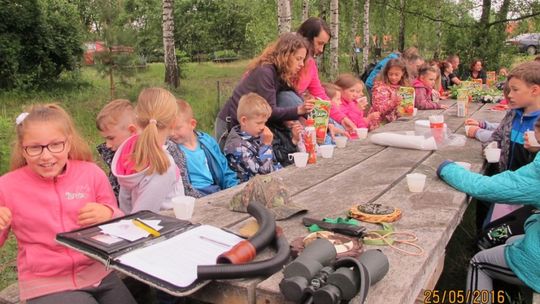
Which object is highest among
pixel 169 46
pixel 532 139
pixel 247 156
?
pixel 169 46

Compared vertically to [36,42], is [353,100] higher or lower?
lower

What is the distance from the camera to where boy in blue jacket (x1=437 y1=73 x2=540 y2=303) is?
7.82 ft

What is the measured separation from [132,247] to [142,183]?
0.74m

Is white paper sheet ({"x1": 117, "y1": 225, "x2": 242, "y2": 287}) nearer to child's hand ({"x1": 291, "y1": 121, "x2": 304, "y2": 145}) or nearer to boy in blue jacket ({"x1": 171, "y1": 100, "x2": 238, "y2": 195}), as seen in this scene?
boy in blue jacket ({"x1": 171, "y1": 100, "x2": 238, "y2": 195})

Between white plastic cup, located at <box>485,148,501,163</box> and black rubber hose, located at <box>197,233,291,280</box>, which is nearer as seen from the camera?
black rubber hose, located at <box>197,233,291,280</box>

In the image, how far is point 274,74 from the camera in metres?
4.11

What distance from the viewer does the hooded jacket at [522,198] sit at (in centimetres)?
237

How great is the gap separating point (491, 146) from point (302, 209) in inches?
76.8

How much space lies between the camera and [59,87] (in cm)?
1109

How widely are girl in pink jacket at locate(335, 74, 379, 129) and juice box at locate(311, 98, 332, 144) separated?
67.1 inches

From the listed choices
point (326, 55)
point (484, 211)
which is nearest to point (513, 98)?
point (484, 211)

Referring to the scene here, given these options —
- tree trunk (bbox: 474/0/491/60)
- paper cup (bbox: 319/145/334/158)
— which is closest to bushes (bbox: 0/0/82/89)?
paper cup (bbox: 319/145/334/158)

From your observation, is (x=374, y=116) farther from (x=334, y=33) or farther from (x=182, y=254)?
(x=334, y=33)

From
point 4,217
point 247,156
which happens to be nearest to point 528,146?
point 247,156
